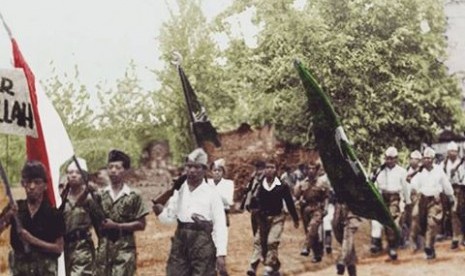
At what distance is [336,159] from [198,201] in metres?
1.38

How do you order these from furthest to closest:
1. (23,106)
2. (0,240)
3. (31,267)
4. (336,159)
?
(0,240)
(336,159)
(23,106)
(31,267)

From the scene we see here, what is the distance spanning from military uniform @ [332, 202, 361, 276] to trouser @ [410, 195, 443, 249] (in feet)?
2.53

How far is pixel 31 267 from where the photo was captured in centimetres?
636

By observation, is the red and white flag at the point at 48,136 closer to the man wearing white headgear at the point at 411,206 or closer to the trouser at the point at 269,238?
the trouser at the point at 269,238

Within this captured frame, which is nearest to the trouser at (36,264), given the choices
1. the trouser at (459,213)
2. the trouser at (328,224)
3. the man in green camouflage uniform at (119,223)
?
the man in green camouflage uniform at (119,223)

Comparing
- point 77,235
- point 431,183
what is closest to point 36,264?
point 77,235

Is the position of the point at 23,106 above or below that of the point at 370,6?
below

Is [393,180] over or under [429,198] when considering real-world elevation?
over

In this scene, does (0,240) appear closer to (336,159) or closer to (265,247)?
(265,247)

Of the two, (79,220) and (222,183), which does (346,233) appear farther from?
(79,220)

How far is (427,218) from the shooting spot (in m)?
9.36

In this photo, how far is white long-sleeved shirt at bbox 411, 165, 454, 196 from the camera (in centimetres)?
934

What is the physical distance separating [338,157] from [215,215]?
4.34 feet

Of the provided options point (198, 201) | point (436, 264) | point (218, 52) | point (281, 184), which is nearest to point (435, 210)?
point (436, 264)
